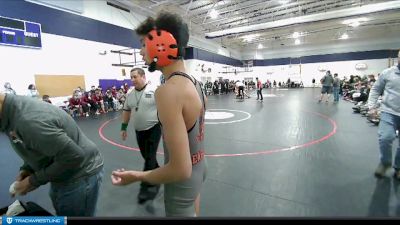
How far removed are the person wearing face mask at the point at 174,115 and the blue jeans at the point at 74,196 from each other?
0.51 m

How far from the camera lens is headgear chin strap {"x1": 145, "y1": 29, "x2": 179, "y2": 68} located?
1151 mm

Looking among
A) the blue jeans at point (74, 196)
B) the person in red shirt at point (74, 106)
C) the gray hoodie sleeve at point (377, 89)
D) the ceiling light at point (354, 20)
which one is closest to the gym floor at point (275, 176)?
the gray hoodie sleeve at point (377, 89)

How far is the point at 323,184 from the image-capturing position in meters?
3.32

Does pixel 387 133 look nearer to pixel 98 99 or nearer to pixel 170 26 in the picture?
pixel 170 26

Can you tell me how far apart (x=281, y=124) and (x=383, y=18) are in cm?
1904

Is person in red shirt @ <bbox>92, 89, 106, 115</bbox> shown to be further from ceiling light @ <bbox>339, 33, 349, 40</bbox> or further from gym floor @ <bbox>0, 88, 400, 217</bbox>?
ceiling light @ <bbox>339, 33, 349, 40</bbox>

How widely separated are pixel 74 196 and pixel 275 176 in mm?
Result: 2933

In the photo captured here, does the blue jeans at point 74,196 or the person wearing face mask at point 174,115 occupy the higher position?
the person wearing face mask at point 174,115

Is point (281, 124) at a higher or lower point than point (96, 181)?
lower

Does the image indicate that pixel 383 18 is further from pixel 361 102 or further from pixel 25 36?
pixel 25 36

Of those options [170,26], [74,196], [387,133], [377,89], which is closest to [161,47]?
[170,26]

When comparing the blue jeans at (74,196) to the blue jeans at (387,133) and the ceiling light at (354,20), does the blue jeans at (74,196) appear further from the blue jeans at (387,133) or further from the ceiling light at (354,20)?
the ceiling light at (354,20)

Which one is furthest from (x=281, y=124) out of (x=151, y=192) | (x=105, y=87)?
(x=105, y=87)

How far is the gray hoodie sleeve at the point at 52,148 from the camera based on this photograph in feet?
4.02
